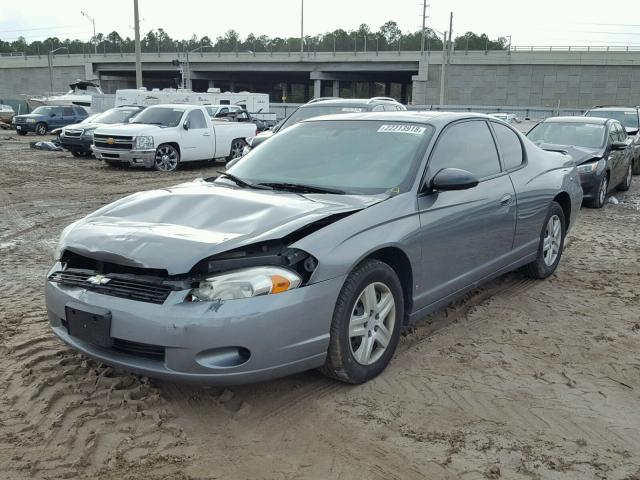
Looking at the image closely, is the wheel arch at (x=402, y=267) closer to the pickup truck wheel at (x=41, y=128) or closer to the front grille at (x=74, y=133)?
the front grille at (x=74, y=133)

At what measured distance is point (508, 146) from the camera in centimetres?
554

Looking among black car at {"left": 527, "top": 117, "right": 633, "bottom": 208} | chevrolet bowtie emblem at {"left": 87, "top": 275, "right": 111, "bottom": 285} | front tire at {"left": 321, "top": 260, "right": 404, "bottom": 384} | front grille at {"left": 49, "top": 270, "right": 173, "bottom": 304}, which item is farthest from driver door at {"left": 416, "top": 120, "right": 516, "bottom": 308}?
black car at {"left": 527, "top": 117, "right": 633, "bottom": 208}

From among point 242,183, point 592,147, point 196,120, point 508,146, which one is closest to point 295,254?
point 242,183

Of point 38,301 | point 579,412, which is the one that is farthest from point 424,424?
point 38,301

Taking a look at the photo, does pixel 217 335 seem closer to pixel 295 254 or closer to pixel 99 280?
pixel 295 254

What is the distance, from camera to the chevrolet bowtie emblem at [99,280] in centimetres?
340

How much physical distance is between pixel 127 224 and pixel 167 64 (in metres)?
87.9

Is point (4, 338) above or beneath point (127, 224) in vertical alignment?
beneath

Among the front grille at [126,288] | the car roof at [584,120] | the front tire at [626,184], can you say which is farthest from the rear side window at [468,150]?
the front tire at [626,184]

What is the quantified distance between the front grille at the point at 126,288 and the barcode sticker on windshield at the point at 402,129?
2239mm

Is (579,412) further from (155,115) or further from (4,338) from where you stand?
(155,115)

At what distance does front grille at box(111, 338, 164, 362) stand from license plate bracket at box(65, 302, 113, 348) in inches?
2.2

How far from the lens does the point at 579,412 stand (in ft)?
11.6

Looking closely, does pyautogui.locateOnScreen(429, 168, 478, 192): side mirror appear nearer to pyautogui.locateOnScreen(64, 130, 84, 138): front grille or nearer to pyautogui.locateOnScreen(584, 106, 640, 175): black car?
pyautogui.locateOnScreen(584, 106, 640, 175): black car
